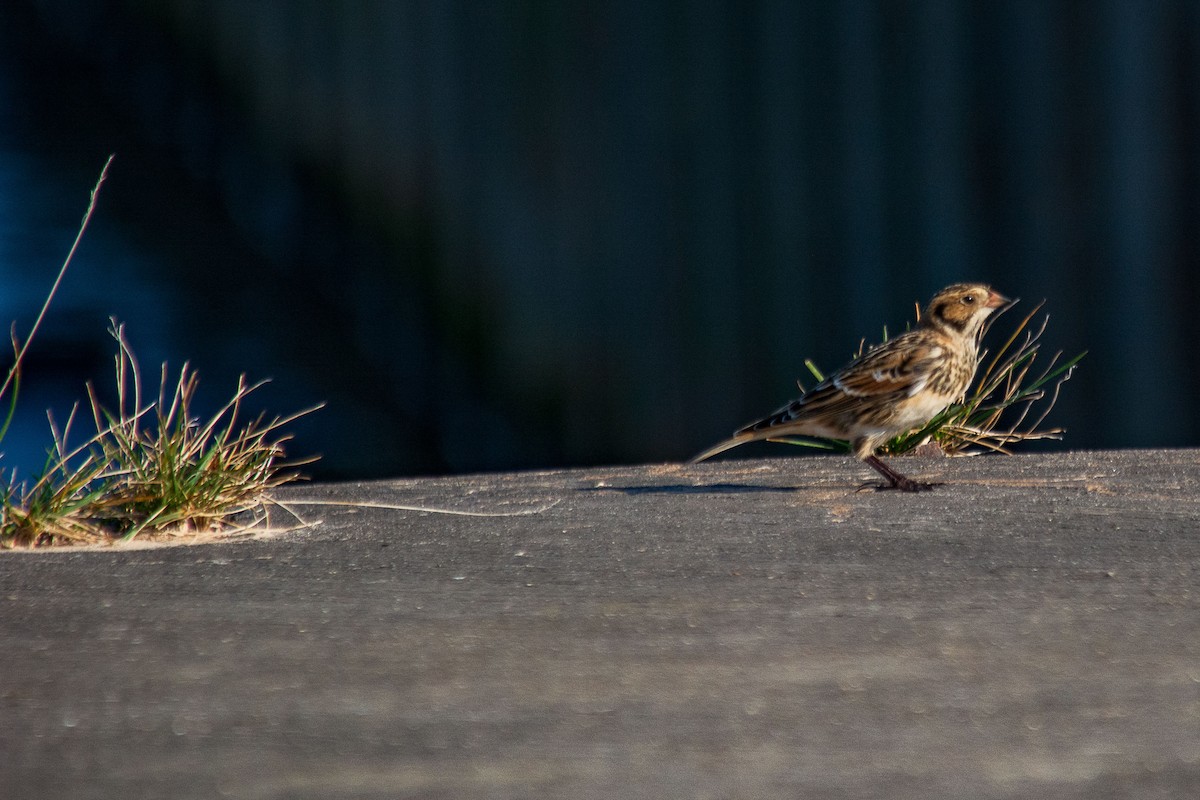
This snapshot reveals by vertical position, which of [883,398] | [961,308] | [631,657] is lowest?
[631,657]

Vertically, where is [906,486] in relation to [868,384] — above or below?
below

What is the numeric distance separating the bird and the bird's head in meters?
0.08

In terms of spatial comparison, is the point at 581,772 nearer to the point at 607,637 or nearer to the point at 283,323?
the point at 607,637

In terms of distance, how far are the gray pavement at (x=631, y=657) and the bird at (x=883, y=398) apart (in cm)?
47

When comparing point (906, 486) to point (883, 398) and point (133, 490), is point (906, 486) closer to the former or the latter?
point (883, 398)

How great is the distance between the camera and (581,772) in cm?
225

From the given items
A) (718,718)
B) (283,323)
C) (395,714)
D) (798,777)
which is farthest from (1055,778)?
(283,323)

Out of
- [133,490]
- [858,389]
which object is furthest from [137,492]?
[858,389]

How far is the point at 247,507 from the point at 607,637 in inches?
77.9

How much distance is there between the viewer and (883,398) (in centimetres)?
504

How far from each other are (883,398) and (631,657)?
2345 millimetres

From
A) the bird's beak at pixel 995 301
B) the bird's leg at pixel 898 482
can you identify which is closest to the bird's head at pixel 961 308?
the bird's beak at pixel 995 301

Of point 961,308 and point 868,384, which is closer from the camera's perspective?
point 868,384

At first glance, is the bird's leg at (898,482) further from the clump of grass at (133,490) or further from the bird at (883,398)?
the clump of grass at (133,490)
